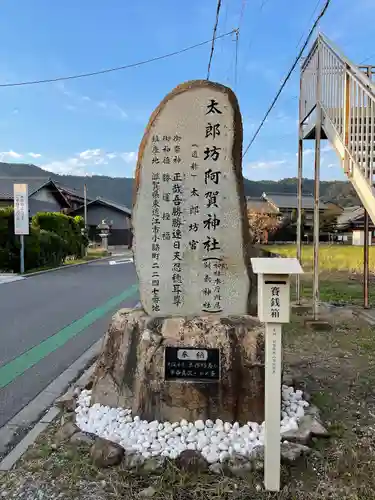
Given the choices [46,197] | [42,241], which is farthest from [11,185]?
[42,241]

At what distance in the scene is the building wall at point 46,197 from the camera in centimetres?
2995

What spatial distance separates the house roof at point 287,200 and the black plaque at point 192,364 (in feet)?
146

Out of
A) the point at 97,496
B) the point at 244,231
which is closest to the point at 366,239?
the point at 244,231

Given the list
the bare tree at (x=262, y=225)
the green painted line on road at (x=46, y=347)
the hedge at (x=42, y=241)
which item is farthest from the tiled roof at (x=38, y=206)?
the green painted line on road at (x=46, y=347)

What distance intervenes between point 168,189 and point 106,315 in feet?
17.3

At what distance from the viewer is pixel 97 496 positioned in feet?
7.48

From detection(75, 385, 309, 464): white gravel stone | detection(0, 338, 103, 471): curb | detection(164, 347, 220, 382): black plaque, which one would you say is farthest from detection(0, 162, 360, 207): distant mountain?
detection(75, 385, 309, 464): white gravel stone

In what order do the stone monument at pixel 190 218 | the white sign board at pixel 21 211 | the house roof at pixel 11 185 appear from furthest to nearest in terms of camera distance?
the house roof at pixel 11 185 < the white sign board at pixel 21 211 < the stone monument at pixel 190 218

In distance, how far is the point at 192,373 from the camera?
312 centimetres

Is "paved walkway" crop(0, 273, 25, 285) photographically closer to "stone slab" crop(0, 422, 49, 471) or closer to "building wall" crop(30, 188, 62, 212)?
"stone slab" crop(0, 422, 49, 471)

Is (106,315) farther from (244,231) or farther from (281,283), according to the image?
(281,283)

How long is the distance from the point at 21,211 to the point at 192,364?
13.6 meters

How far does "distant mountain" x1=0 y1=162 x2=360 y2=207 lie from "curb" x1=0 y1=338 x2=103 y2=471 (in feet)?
152

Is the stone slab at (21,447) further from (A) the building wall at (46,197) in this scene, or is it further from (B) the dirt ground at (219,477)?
(A) the building wall at (46,197)
